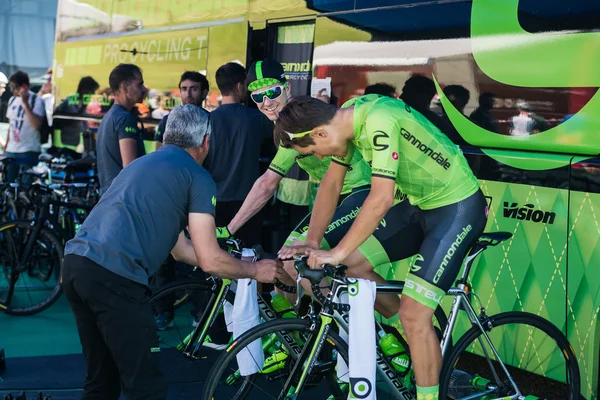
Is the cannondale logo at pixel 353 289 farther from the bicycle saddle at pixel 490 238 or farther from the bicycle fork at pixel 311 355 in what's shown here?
the bicycle saddle at pixel 490 238

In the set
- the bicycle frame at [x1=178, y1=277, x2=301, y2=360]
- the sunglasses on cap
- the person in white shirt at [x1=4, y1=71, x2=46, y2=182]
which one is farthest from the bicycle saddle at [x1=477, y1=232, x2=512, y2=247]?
the person in white shirt at [x1=4, y1=71, x2=46, y2=182]

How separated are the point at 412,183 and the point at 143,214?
4.38ft

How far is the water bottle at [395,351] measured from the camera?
430cm

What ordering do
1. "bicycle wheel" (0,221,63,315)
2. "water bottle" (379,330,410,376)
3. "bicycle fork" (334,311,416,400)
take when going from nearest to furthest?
"bicycle fork" (334,311,416,400) < "water bottle" (379,330,410,376) < "bicycle wheel" (0,221,63,315)

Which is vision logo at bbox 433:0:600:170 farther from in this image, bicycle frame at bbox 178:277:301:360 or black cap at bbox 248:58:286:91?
bicycle frame at bbox 178:277:301:360

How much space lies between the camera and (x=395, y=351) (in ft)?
14.2

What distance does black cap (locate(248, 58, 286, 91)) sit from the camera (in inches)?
204

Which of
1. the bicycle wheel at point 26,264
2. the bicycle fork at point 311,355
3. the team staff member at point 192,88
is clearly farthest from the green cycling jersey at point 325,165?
the bicycle wheel at point 26,264

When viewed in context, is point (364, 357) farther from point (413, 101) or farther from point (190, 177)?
point (413, 101)

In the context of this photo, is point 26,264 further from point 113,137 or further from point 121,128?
point 121,128

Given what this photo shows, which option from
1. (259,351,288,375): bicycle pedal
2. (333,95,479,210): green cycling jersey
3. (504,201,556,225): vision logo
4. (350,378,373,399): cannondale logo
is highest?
(333,95,479,210): green cycling jersey

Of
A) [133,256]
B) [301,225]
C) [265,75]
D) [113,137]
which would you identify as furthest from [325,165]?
[113,137]

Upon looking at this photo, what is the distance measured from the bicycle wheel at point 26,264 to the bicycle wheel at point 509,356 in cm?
395

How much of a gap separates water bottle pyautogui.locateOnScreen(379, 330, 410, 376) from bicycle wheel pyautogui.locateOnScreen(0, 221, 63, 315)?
371 cm
